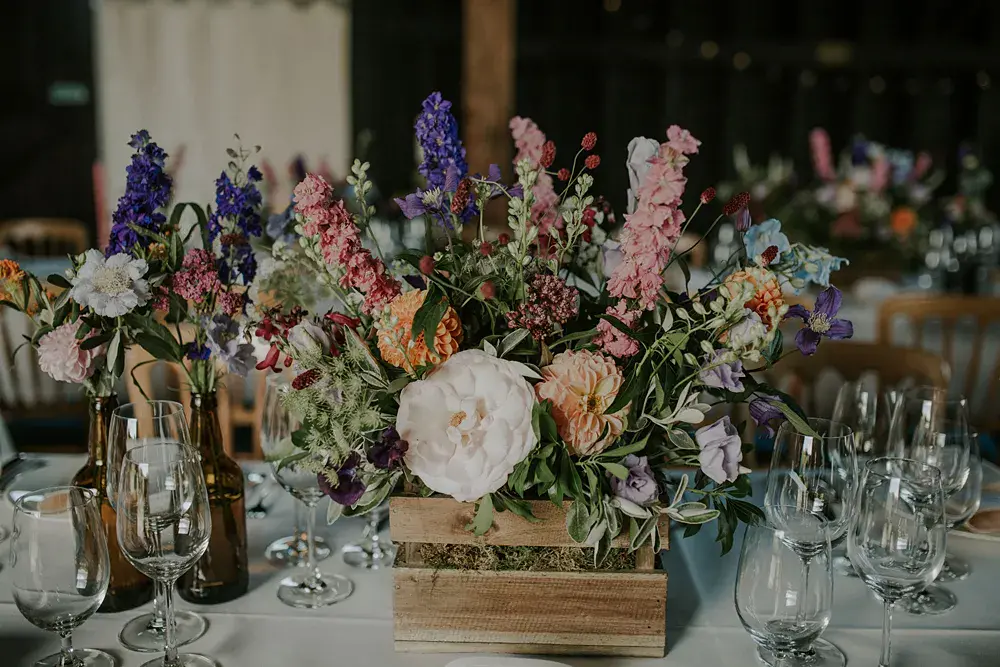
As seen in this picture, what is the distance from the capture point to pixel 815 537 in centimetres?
101

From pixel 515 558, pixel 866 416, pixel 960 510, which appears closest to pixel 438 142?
pixel 515 558

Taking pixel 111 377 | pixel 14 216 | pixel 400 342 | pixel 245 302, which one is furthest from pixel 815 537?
pixel 14 216

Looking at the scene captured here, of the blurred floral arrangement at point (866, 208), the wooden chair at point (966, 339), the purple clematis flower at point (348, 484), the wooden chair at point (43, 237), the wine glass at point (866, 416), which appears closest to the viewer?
the purple clematis flower at point (348, 484)

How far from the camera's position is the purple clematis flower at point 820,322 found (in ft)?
3.38

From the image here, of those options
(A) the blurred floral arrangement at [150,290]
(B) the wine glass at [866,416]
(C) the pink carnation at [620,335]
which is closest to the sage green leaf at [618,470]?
(C) the pink carnation at [620,335]

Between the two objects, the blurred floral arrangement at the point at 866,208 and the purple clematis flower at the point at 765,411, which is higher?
the blurred floral arrangement at the point at 866,208

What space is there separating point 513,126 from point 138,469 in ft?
1.91

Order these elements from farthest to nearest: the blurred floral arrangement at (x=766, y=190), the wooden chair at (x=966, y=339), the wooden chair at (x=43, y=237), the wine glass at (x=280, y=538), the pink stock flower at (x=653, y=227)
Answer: the wooden chair at (x=43, y=237) < the blurred floral arrangement at (x=766, y=190) < the wooden chair at (x=966, y=339) < the wine glass at (x=280, y=538) < the pink stock flower at (x=653, y=227)

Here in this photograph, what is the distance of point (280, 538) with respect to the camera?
1400 mm

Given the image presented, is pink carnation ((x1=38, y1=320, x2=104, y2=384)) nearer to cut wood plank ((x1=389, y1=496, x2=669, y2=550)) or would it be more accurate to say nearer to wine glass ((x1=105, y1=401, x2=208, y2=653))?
wine glass ((x1=105, y1=401, x2=208, y2=653))

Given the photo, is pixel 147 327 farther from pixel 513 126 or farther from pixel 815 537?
pixel 815 537

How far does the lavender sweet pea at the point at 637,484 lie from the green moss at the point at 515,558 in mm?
81

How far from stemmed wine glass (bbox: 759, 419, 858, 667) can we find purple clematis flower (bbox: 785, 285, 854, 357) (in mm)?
109

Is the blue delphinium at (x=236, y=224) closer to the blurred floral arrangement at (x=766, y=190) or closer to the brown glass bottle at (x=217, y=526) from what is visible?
the brown glass bottle at (x=217, y=526)
